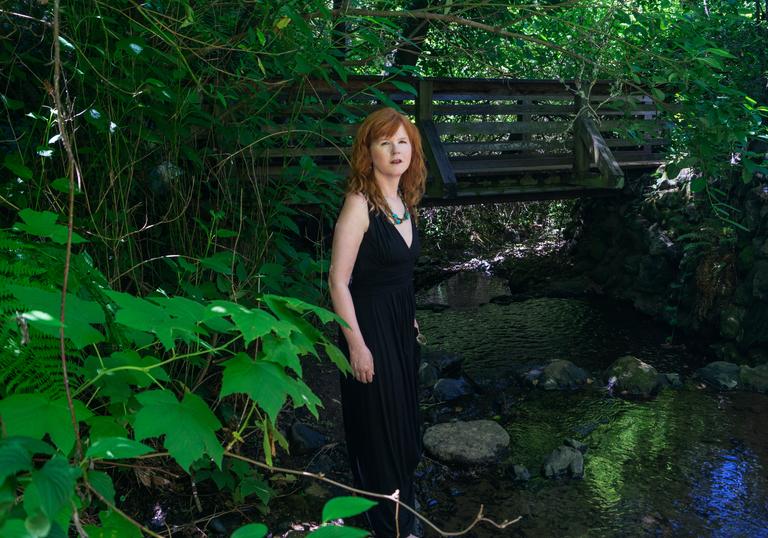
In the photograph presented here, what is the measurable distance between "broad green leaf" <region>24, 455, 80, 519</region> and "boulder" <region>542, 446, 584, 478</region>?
156 inches

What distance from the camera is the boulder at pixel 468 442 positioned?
15.1 ft

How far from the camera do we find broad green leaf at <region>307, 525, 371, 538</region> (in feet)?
3.05

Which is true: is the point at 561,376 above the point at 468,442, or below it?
below

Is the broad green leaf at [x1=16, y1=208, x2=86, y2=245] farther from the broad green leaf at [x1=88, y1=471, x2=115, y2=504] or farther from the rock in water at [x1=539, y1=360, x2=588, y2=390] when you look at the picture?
the rock in water at [x1=539, y1=360, x2=588, y2=390]

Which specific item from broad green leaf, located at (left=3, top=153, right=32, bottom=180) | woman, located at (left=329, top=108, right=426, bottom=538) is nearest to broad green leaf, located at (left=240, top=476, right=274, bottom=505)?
woman, located at (left=329, top=108, right=426, bottom=538)

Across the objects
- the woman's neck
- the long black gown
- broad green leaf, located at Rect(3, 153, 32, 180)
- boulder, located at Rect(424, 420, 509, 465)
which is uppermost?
broad green leaf, located at Rect(3, 153, 32, 180)

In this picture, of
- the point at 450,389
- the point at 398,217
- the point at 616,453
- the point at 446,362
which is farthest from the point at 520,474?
the point at 446,362

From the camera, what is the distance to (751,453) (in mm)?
4781

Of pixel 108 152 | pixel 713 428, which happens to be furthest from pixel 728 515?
pixel 108 152

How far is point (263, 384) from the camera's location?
4.09 ft

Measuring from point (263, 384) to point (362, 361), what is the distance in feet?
5.46

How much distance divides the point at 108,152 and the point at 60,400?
2022mm

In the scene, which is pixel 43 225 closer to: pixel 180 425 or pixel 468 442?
pixel 180 425

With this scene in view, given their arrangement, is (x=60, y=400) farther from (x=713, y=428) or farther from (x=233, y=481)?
(x=713, y=428)
